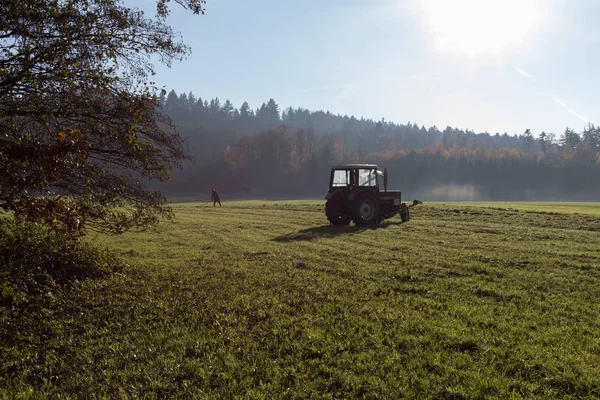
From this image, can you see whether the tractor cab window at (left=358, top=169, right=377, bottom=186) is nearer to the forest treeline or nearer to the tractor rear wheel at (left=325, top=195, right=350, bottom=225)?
the tractor rear wheel at (left=325, top=195, right=350, bottom=225)

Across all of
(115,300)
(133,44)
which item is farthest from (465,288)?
(133,44)

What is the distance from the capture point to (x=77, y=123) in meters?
6.85

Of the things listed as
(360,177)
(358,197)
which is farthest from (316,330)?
(360,177)

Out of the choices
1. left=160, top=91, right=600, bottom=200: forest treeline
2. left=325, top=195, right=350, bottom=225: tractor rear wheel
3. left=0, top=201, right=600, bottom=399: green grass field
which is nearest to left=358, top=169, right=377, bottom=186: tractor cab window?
left=325, top=195, right=350, bottom=225: tractor rear wheel

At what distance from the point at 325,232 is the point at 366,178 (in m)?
3.36

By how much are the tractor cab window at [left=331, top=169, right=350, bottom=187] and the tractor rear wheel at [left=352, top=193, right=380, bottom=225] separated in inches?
40.3

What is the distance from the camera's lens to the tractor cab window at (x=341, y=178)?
56.9 feet

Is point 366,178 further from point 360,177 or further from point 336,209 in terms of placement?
point 336,209

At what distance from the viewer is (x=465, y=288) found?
6.96 m

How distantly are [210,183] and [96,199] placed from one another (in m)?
73.6

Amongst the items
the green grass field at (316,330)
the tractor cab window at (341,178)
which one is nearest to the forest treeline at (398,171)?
the tractor cab window at (341,178)

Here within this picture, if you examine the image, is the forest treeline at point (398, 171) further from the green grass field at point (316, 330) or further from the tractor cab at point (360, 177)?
the green grass field at point (316, 330)

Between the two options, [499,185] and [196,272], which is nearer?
[196,272]

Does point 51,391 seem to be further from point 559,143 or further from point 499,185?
point 559,143
